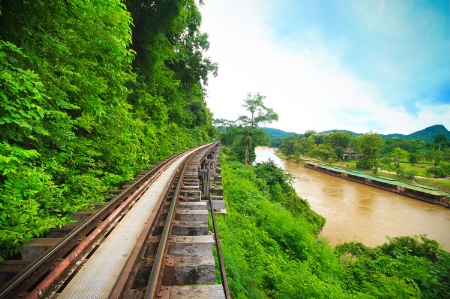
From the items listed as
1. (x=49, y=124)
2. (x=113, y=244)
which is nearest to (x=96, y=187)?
(x=49, y=124)

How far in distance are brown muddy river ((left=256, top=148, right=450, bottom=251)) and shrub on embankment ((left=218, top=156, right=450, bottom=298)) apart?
4891mm

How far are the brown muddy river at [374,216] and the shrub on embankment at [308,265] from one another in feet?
16.0

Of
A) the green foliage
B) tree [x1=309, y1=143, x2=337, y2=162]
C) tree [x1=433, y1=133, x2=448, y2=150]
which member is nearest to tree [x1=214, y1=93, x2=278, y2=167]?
the green foliage

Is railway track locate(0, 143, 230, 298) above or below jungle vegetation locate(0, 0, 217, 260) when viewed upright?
below

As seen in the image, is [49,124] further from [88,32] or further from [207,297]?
[207,297]

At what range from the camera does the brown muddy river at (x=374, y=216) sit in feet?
53.6

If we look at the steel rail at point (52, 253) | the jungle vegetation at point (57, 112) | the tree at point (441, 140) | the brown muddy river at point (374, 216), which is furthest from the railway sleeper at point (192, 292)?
the tree at point (441, 140)

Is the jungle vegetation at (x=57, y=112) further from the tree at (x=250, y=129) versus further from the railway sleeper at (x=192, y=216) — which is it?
the tree at (x=250, y=129)

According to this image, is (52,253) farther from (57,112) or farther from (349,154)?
(349,154)

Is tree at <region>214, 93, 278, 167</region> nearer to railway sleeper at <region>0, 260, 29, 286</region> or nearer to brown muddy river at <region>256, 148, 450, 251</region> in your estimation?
brown muddy river at <region>256, 148, 450, 251</region>

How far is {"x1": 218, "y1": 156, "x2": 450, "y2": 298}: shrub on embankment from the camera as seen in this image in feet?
18.4

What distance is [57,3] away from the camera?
12.9 ft

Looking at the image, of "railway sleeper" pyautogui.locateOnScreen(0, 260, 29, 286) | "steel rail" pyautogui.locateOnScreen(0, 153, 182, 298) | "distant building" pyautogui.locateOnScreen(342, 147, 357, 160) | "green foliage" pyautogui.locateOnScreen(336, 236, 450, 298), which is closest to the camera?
"steel rail" pyautogui.locateOnScreen(0, 153, 182, 298)

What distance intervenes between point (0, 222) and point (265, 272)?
20.4 ft
